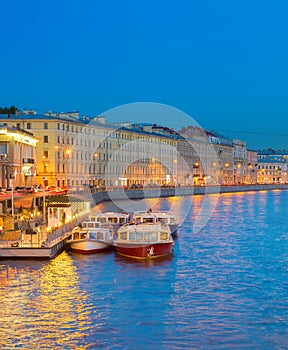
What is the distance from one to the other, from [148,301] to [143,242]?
31.0 feet

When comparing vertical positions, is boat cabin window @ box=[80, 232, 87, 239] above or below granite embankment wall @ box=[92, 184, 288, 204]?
below

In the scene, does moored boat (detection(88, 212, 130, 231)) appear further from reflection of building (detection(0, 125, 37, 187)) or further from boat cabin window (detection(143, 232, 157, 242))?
reflection of building (detection(0, 125, 37, 187))

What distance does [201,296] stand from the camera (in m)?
24.3

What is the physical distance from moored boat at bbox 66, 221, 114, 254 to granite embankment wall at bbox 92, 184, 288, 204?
4593cm

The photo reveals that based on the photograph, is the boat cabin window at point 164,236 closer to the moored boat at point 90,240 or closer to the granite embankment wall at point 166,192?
the moored boat at point 90,240

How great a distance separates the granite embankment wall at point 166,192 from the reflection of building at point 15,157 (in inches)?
356

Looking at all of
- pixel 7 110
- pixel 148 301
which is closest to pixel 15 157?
pixel 7 110

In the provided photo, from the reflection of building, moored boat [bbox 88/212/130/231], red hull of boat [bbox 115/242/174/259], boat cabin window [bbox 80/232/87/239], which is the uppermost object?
the reflection of building

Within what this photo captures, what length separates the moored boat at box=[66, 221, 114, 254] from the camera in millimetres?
34250

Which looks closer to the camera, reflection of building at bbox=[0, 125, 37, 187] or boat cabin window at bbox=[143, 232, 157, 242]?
boat cabin window at bbox=[143, 232, 157, 242]

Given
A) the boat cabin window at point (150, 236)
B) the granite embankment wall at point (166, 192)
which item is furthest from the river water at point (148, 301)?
the granite embankment wall at point (166, 192)

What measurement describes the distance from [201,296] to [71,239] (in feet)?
42.4

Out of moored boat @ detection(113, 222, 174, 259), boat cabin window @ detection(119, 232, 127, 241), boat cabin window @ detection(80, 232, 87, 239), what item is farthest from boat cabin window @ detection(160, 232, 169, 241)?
boat cabin window @ detection(80, 232, 87, 239)

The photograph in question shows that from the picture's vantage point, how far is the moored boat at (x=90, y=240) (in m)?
34.2
